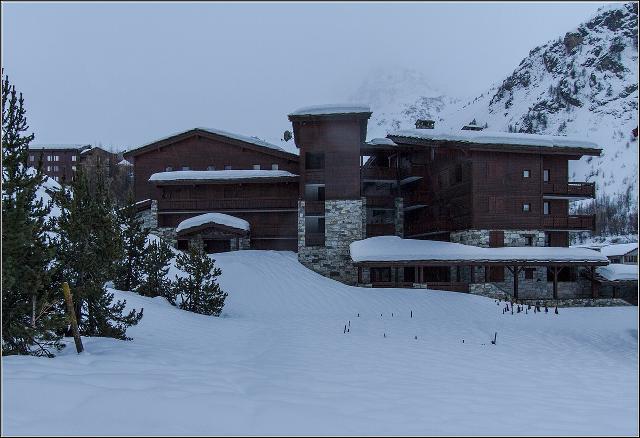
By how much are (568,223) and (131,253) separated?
96.3ft

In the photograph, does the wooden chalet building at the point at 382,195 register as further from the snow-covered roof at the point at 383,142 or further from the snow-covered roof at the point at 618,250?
the snow-covered roof at the point at 618,250

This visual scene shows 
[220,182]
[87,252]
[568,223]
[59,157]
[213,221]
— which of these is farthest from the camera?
[59,157]

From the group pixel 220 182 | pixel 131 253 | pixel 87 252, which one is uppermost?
pixel 220 182

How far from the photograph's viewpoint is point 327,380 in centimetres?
778

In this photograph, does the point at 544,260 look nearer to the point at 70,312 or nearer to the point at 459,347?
the point at 459,347

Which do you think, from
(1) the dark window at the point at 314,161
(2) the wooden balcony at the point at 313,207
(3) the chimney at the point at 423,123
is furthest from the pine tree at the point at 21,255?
(3) the chimney at the point at 423,123

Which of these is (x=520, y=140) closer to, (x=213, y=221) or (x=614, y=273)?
(x=614, y=273)

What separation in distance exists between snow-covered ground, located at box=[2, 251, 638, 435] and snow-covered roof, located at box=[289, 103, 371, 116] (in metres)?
17.9

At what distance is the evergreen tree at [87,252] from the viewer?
34.1 ft

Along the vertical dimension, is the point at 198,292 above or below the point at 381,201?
below

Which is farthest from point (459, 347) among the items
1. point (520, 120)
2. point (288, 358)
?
point (520, 120)

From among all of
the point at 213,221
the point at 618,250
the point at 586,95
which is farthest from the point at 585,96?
the point at 213,221

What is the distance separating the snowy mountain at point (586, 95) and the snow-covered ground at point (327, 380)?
103628 mm

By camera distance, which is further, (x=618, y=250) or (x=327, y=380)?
(x=618, y=250)
